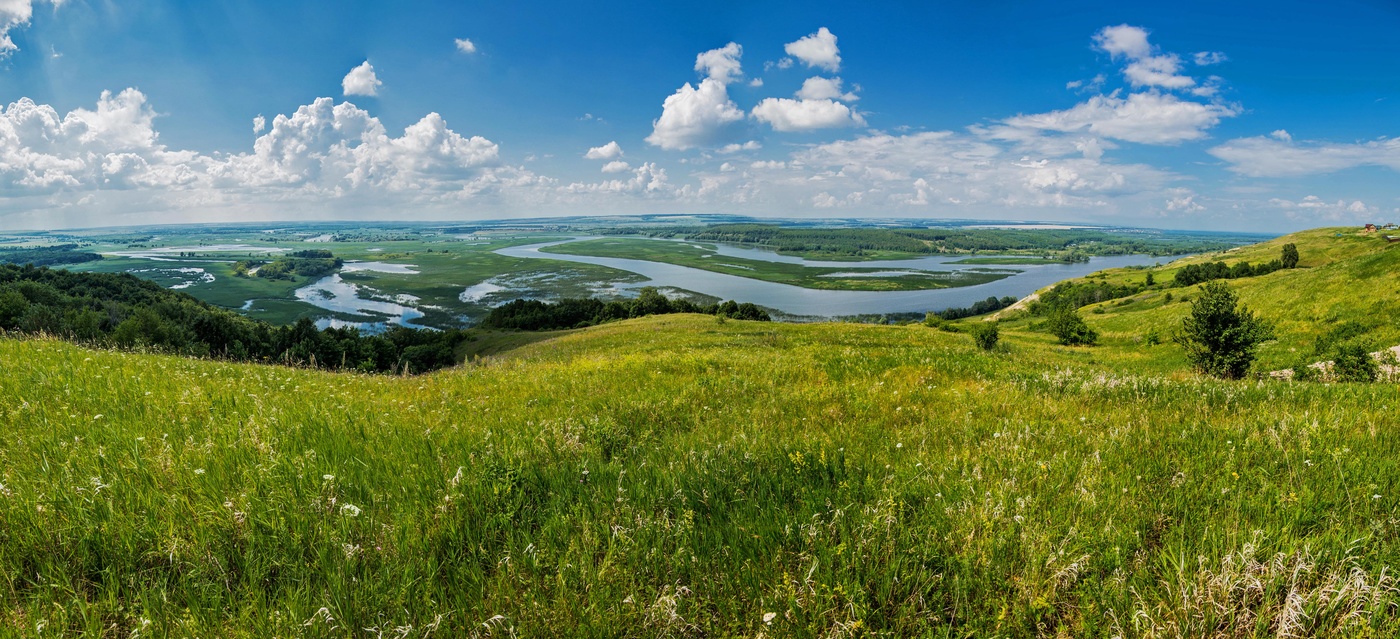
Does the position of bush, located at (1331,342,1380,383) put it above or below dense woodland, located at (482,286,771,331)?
above

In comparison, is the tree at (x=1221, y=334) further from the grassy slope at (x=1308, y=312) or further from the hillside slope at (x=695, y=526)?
the hillside slope at (x=695, y=526)

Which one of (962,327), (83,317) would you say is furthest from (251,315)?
(962,327)

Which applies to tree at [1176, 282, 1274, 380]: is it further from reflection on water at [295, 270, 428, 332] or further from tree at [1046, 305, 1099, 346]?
reflection on water at [295, 270, 428, 332]

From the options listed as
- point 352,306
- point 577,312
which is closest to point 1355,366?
point 577,312

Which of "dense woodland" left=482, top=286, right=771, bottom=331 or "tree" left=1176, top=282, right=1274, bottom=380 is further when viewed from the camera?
"dense woodland" left=482, top=286, right=771, bottom=331

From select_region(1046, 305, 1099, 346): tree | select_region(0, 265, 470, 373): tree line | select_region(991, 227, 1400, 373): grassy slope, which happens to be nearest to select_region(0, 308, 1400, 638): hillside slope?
select_region(991, 227, 1400, 373): grassy slope

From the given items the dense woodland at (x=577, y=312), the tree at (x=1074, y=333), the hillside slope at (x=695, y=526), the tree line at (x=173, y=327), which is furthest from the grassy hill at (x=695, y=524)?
the dense woodland at (x=577, y=312)

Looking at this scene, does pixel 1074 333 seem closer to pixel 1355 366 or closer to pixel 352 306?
pixel 1355 366
